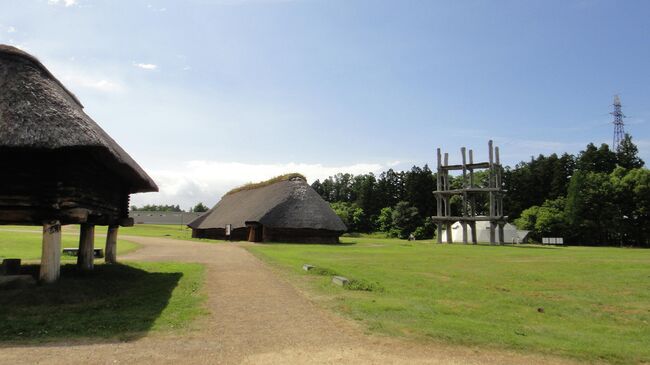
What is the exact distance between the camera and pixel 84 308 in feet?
35.0

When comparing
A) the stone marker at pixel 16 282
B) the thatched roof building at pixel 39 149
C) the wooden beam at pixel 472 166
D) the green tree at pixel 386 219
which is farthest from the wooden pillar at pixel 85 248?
the green tree at pixel 386 219

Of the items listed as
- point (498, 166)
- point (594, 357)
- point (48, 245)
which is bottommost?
point (594, 357)

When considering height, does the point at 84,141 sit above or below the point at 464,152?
below

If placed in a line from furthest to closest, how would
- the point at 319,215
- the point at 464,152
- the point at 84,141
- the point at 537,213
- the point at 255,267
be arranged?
1. the point at 537,213
2. the point at 464,152
3. the point at 319,215
4. the point at 255,267
5. the point at 84,141

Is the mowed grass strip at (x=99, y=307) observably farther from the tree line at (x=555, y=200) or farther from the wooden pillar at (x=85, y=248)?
the tree line at (x=555, y=200)

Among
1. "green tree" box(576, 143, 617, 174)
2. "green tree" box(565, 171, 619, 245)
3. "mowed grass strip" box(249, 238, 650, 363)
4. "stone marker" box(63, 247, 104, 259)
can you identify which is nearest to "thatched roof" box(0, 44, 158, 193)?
"mowed grass strip" box(249, 238, 650, 363)

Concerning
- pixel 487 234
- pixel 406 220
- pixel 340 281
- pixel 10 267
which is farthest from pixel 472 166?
pixel 10 267

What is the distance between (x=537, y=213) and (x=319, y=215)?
3850cm

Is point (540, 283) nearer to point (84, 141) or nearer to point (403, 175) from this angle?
point (84, 141)

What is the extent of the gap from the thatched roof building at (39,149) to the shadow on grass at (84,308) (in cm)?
201

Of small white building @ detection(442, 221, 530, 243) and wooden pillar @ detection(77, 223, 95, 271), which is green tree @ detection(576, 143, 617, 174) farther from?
wooden pillar @ detection(77, 223, 95, 271)

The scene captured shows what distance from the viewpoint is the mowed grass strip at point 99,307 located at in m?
8.53

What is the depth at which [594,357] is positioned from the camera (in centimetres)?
753

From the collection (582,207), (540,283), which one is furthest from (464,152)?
(540,283)
